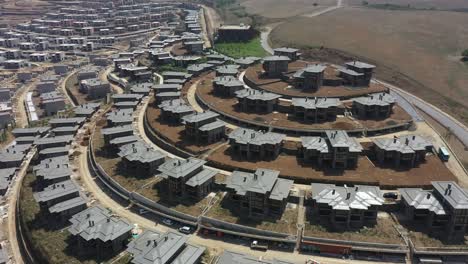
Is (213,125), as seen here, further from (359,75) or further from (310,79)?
(359,75)

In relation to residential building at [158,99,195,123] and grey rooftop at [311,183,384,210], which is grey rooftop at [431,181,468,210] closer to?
grey rooftop at [311,183,384,210]

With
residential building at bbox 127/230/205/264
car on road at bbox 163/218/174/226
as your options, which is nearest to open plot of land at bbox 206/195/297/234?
car on road at bbox 163/218/174/226

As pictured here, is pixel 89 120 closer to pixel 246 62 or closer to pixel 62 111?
pixel 62 111

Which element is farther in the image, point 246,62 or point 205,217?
point 246,62

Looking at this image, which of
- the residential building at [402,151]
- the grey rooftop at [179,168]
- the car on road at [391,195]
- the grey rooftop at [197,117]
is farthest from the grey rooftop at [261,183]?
the residential building at [402,151]

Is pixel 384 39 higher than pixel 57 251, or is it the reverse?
pixel 384 39

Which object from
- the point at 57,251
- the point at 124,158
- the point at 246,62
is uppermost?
the point at 246,62

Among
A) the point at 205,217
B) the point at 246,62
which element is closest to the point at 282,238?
the point at 205,217
